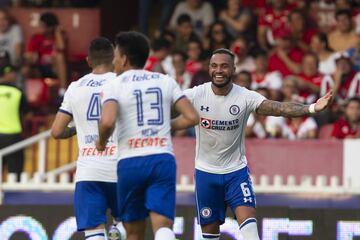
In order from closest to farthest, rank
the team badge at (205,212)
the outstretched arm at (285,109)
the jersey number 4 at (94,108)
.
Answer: the jersey number 4 at (94,108) → the outstretched arm at (285,109) → the team badge at (205,212)

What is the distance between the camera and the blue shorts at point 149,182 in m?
10.8

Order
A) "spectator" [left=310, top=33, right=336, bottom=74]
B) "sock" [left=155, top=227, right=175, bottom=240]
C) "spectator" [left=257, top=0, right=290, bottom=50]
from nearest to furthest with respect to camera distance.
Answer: "sock" [left=155, top=227, right=175, bottom=240] < "spectator" [left=310, top=33, right=336, bottom=74] < "spectator" [left=257, top=0, right=290, bottom=50]

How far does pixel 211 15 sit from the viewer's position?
67.5ft

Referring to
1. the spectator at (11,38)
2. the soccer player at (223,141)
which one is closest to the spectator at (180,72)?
the spectator at (11,38)

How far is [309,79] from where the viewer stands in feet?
61.3

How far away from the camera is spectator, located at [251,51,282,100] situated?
18503 millimetres

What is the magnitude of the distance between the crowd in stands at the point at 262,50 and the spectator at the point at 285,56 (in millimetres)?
14

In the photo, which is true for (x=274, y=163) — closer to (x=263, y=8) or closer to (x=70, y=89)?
(x=263, y=8)

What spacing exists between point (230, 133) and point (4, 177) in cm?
606

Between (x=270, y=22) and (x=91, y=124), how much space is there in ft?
27.2

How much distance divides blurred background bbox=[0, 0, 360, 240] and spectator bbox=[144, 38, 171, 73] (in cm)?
A: 2

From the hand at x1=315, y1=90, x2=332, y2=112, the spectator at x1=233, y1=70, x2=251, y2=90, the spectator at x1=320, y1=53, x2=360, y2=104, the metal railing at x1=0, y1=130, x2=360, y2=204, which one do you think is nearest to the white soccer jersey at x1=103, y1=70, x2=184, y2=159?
the hand at x1=315, y1=90, x2=332, y2=112

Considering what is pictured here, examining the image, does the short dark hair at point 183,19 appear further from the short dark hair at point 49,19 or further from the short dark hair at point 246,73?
the short dark hair at point 246,73

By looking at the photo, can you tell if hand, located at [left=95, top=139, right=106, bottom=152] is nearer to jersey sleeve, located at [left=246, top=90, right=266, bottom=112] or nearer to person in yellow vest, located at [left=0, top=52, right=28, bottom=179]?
jersey sleeve, located at [left=246, top=90, right=266, bottom=112]
